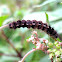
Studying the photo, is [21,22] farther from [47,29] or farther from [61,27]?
[61,27]

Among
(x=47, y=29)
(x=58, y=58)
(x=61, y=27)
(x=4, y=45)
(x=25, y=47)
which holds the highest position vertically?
(x=4, y=45)

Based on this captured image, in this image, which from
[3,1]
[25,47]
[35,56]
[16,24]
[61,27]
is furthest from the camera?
[3,1]

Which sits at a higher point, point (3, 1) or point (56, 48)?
point (3, 1)

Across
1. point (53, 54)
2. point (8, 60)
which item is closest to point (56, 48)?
point (53, 54)

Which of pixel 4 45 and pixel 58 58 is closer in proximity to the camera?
pixel 58 58

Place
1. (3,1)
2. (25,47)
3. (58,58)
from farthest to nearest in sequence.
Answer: (3,1)
(25,47)
(58,58)

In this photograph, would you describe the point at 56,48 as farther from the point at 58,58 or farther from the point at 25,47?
the point at 25,47

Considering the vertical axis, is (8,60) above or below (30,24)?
above

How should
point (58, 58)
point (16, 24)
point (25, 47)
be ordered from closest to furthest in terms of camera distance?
1. point (58, 58)
2. point (16, 24)
3. point (25, 47)

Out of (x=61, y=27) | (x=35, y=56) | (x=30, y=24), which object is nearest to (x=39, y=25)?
(x=30, y=24)
